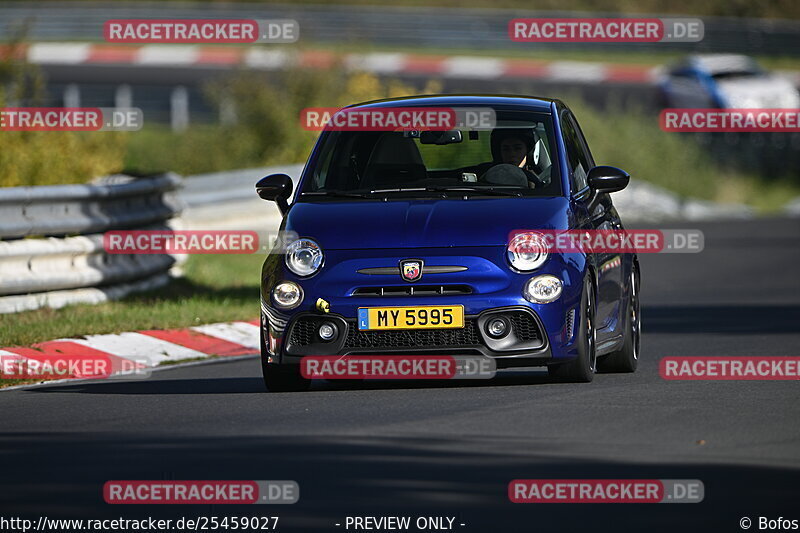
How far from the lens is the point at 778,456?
7.95 metres

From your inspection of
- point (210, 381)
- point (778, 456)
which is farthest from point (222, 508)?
point (210, 381)

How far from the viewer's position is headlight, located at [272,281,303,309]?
10.5 metres

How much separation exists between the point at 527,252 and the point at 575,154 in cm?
160

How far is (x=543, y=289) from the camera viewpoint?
10.3 metres

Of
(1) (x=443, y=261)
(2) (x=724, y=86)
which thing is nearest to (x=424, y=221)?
(1) (x=443, y=261)

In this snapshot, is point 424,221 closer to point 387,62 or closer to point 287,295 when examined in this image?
point 287,295

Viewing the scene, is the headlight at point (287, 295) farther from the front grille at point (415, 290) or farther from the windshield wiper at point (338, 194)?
the windshield wiper at point (338, 194)

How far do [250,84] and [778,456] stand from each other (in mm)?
24511

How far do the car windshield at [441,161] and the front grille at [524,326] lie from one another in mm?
1058

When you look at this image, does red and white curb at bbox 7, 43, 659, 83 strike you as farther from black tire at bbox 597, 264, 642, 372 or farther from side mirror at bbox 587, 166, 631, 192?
side mirror at bbox 587, 166, 631, 192

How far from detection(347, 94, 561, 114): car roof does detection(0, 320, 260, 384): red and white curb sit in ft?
8.32

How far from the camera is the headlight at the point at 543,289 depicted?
33.9 feet

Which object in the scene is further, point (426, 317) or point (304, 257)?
point (304, 257)

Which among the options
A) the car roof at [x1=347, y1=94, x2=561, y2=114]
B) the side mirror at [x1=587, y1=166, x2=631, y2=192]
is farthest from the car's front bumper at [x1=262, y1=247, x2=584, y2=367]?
the car roof at [x1=347, y1=94, x2=561, y2=114]
